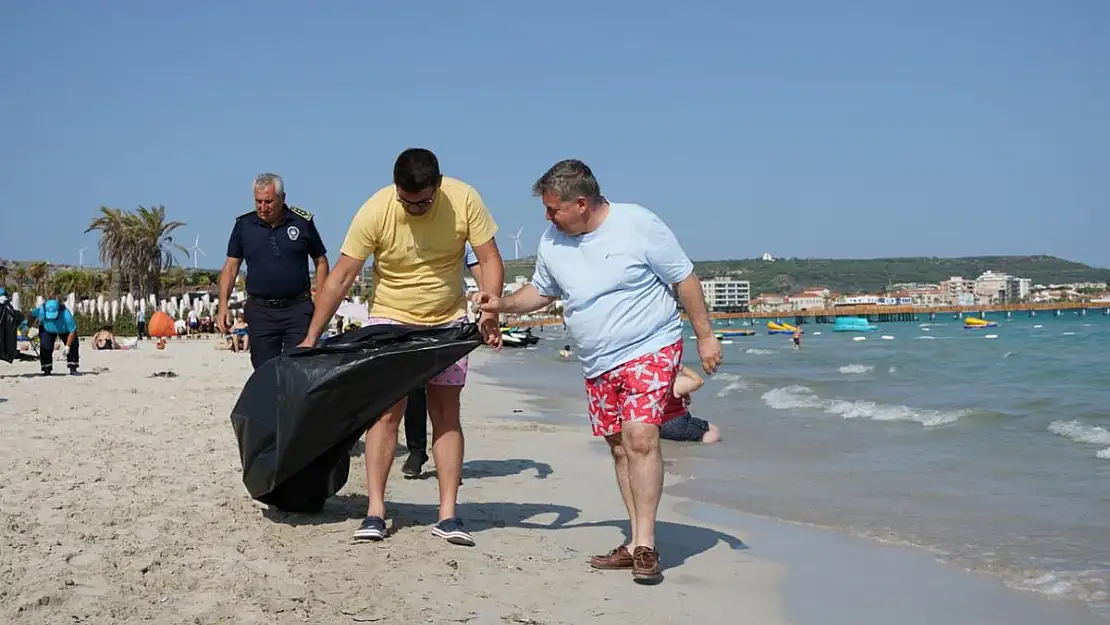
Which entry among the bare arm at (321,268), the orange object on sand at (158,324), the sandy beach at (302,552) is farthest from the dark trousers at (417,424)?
the orange object on sand at (158,324)

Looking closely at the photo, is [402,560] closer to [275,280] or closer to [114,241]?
[275,280]

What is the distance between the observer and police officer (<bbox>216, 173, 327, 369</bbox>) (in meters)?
5.54

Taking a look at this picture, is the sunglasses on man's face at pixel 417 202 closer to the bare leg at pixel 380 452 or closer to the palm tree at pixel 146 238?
the bare leg at pixel 380 452

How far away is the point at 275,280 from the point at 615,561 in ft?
8.02

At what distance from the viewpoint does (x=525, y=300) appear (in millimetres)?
4492

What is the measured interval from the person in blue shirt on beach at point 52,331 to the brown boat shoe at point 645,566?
1162cm

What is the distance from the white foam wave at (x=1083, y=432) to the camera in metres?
9.70

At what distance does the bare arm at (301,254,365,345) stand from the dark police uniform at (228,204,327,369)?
0.94 metres

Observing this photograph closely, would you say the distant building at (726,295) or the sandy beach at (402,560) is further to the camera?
the distant building at (726,295)

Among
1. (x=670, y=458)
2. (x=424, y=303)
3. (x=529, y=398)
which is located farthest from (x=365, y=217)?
(x=529, y=398)

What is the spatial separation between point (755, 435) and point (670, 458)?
7.42 ft

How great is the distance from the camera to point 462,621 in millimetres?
3457

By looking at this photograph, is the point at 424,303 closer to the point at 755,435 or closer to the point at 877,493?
the point at 877,493

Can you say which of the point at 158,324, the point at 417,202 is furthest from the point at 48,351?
the point at 158,324
